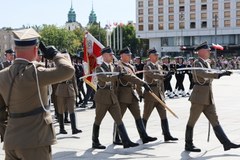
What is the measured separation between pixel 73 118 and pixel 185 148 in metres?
2.87

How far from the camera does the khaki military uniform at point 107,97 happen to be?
856 centimetres

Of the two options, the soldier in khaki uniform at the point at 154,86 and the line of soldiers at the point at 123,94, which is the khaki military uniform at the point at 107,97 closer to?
the line of soldiers at the point at 123,94

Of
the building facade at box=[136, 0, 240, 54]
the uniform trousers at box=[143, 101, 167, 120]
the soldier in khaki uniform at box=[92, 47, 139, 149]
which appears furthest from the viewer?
the building facade at box=[136, 0, 240, 54]

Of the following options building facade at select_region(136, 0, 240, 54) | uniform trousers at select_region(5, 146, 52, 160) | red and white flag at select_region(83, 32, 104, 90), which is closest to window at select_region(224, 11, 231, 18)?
building facade at select_region(136, 0, 240, 54)

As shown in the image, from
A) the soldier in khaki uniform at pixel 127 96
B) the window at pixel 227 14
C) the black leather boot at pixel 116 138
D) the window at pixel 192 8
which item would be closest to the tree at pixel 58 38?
the window at pixel 192 8

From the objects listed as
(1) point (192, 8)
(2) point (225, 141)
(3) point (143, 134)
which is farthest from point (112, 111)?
(1) point (192, 8)

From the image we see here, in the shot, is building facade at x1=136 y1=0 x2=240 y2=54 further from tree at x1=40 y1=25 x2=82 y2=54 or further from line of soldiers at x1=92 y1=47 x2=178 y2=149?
line of soldiers at x1=92 y1=47 x2=178 y2=149

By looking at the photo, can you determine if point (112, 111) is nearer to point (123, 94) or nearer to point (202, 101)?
point (123, 94)

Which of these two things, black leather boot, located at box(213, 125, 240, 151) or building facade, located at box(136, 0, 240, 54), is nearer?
black leather boot, located at box(213, 125, 240, 151)

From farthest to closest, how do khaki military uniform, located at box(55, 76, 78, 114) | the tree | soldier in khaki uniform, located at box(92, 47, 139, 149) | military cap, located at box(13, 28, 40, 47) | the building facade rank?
the tree → the building facade → khaki military uniform, located at box(55, 76, 78, 114) → soldier in khaki uniform, located at box(92, 47, 139, 149) → military cap, located at box(13, 28, 40, 47)

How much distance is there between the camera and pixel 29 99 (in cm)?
444

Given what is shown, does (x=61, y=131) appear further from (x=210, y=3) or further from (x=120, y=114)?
(x=210, y=3)

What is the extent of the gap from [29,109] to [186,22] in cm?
10222

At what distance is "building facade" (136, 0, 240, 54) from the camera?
99.9 meters
